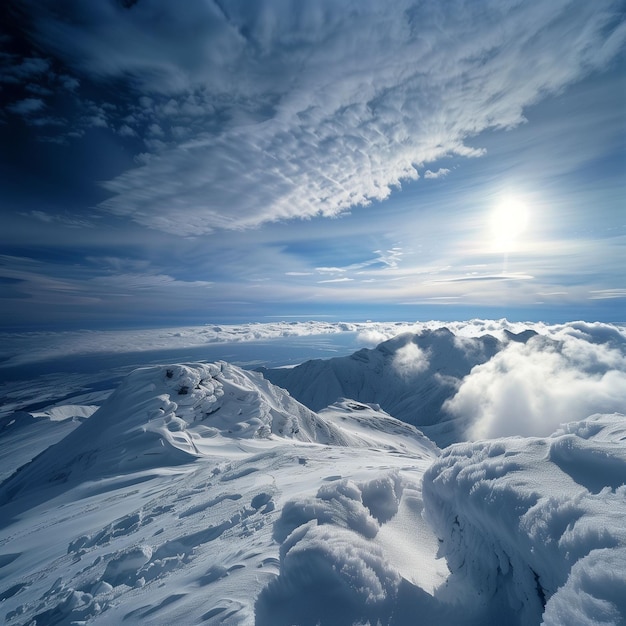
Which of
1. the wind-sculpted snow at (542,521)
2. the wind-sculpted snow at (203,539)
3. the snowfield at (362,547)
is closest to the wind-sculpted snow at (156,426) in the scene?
the wind-sculpted snow at (203,539)

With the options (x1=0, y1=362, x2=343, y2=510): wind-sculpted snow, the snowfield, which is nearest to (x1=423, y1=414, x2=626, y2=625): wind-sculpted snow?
the snowfield

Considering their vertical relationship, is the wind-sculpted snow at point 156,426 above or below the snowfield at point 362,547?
below

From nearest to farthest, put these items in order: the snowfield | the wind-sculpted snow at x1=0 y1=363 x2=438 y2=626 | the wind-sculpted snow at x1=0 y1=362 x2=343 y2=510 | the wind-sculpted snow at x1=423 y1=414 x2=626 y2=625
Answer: the wind-sculpted snow at x1=423 y1=414 x2=626 y2=625 < the snowfield < the wind-sculpted snow at x1=0 y1=363 x2=438 y2=626 < the wind-sculpted snow at x1=0 y1=362 x2=343 y2=510

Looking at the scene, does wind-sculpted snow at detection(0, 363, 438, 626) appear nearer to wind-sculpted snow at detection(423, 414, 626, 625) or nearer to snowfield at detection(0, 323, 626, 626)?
snowfield at detection(0, 323, 626, 626)

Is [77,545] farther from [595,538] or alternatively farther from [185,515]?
[595,538]

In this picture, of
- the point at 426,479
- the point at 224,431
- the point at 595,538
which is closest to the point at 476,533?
the point at 426,479

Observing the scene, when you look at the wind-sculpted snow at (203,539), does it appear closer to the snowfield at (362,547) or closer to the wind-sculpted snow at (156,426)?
the snowfield at (362,547)

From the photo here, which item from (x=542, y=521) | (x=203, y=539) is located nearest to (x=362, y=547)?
(x=542, y=521)
